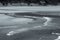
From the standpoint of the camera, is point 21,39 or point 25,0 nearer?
point 21,39

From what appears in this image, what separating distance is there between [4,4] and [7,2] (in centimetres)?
83

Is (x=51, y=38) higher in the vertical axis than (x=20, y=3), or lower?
higher

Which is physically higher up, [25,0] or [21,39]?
[21,39]

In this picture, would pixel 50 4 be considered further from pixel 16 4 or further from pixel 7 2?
pixel 7 2

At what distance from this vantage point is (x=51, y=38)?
250 inches

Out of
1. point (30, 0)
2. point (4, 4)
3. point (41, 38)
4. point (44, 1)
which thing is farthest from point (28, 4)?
point (41, 38)

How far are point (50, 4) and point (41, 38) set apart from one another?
22.5 meters

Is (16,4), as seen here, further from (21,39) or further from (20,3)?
(21,39)

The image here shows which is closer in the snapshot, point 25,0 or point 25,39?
point 25,39

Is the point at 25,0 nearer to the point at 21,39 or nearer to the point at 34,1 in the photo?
the point at 34,1

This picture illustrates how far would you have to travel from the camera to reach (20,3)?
29.3 meters

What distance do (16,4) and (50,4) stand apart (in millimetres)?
7255

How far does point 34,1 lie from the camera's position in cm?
2917

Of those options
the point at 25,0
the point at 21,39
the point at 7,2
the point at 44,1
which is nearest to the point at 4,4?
the point at 7,2
